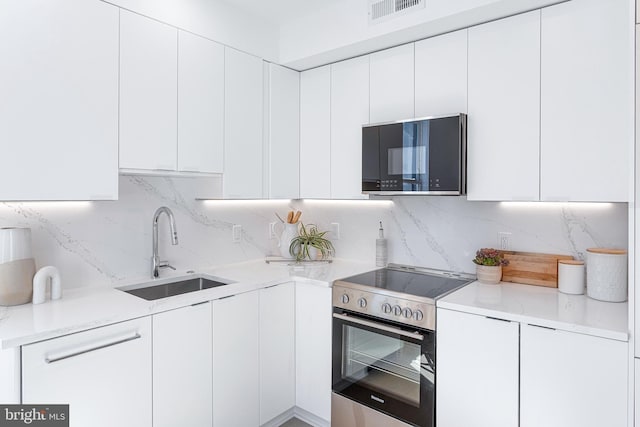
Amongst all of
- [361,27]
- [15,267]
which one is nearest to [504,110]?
[361,27]

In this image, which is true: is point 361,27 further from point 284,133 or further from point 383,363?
point 383,363

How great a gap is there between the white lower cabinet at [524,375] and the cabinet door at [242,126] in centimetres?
149

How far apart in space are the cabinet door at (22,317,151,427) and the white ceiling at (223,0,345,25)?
78.8 inches

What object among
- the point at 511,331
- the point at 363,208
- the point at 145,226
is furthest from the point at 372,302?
the point at 145,226

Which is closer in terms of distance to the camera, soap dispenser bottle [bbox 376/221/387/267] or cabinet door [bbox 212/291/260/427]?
cabinet door [bbox 212/291/260/427]

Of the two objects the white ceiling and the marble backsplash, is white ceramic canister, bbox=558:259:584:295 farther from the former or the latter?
the white ceiling

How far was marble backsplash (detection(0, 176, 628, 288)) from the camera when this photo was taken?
6.78ft

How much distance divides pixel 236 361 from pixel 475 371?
127cm

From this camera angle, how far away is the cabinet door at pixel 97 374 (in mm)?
1486

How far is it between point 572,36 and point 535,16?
0.22 metres

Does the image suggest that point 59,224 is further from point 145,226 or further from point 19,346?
point 19,346

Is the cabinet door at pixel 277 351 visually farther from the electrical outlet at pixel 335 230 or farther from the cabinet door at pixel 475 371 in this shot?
the cabinet door at pixel 475 371

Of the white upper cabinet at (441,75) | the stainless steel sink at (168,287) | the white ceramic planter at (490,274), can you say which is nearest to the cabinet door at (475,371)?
the white ceramic planter at (490,274)

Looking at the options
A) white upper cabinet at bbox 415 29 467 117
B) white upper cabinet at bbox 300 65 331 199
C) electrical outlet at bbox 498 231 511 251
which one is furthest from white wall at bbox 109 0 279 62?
electrical outlet at bbox 498 231 511 251
